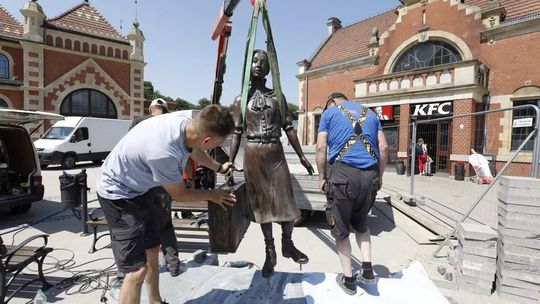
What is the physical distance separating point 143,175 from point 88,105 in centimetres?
2128

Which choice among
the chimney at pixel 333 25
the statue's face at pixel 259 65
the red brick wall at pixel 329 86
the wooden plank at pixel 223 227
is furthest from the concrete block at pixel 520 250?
the chimney at pixel 333 25

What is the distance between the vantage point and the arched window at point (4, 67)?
17.4 m

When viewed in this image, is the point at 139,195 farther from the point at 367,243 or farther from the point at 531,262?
the point at 531,262

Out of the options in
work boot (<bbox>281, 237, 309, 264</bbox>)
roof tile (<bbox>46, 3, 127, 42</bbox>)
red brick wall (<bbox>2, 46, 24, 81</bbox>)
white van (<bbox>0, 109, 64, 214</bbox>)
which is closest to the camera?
work boot (<bbox>281, 237, 309, 264</bbox>)

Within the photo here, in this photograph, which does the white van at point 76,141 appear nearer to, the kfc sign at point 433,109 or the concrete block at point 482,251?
the kfc sign at point 433,109

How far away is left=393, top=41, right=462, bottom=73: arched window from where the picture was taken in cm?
1393

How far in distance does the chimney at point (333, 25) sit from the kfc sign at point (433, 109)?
12631 millimetres

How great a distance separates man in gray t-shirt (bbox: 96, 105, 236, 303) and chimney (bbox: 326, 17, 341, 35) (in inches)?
941

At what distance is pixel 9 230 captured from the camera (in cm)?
542

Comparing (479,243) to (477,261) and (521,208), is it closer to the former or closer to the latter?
(477,261)

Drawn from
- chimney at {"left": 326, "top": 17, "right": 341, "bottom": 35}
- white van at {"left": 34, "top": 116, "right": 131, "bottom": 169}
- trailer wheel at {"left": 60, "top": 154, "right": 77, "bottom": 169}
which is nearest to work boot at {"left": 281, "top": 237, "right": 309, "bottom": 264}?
white van at {"left": 34, "top": 116, "right": 131, "bottom": 169}

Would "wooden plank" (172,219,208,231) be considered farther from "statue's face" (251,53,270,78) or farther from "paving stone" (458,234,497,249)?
"paving stone" (458,234,497,249)

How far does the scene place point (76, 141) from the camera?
1445cm

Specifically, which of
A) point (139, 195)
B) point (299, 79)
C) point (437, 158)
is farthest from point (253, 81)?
point (299, 79)
